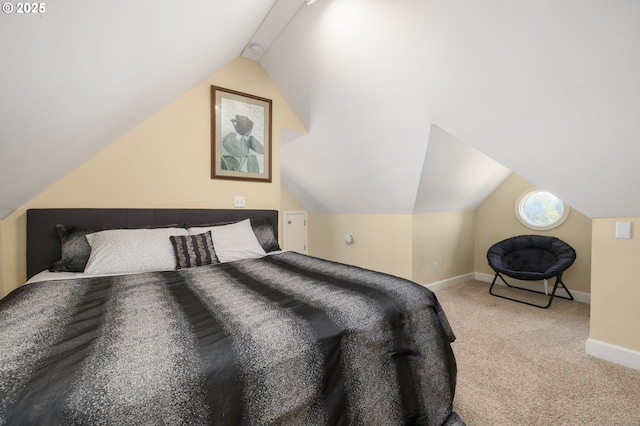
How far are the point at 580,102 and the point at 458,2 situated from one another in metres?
0.90

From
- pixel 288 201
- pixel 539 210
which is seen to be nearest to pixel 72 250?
pixel 288 201

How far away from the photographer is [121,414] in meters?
0.61

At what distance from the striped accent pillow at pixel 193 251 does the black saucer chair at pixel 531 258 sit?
3217mm

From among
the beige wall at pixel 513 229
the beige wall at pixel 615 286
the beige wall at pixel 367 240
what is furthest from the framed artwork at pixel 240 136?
the beige wall at pixel 513 229

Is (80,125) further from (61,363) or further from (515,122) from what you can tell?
(515,122)

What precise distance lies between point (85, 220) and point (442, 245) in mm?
3945

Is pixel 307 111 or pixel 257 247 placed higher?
pixel 307 111

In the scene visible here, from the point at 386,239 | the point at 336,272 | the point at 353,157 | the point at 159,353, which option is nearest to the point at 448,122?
the point at 353,157

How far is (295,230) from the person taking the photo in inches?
188

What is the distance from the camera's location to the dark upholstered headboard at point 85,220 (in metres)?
1.99

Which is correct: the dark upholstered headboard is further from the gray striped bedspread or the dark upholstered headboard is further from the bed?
the gray striped bedspread

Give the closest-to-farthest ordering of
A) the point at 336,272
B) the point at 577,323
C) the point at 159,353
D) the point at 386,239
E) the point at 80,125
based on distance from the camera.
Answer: the point at 159,353
the point at 80,125
the point at 336,272
the point at 577,323
the point at 386,239

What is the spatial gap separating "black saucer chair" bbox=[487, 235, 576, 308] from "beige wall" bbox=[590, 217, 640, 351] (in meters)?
0.94

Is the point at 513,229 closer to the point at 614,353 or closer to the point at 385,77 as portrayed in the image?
the point at 614,353
